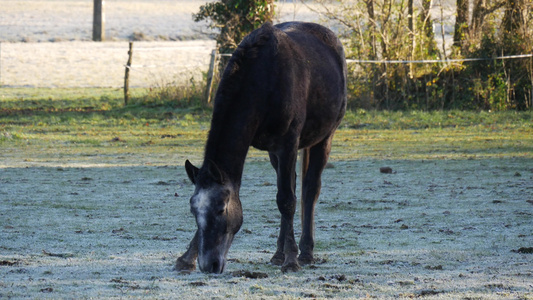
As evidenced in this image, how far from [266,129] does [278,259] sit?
1091 mm

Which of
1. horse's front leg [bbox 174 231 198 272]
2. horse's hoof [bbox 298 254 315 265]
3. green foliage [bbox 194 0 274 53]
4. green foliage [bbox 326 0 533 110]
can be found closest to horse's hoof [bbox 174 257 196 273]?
horse's front leg [bbox 174 231 198 272]

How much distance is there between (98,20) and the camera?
43344 millimetres

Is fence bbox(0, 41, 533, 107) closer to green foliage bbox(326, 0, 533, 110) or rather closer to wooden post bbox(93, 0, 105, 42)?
wooden post bbox(93, 0, 105, 42)

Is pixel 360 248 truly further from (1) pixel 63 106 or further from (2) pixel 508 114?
(1) pixel 63 106

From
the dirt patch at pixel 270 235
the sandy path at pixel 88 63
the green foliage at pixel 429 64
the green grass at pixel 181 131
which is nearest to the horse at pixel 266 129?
the dirt patch at pixel 270 235

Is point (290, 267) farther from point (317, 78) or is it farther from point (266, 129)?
point (317, 78)

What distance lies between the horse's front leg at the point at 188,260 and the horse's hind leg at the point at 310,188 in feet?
3.01

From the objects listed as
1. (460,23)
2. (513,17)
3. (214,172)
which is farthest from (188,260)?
(460,23)

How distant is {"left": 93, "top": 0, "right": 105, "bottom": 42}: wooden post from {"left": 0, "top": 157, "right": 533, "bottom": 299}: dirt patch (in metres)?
29.7

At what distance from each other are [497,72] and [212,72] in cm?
750

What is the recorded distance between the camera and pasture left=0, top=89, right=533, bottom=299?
5.42 meters

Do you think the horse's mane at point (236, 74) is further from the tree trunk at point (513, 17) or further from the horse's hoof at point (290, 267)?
the tree trunk at point (513, 17)

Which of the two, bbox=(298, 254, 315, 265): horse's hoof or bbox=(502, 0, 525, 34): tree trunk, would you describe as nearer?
bbox=(298, 254, 315, 265): horse's hoof

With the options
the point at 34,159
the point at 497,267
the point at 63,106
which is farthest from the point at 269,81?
the point at 63,106
